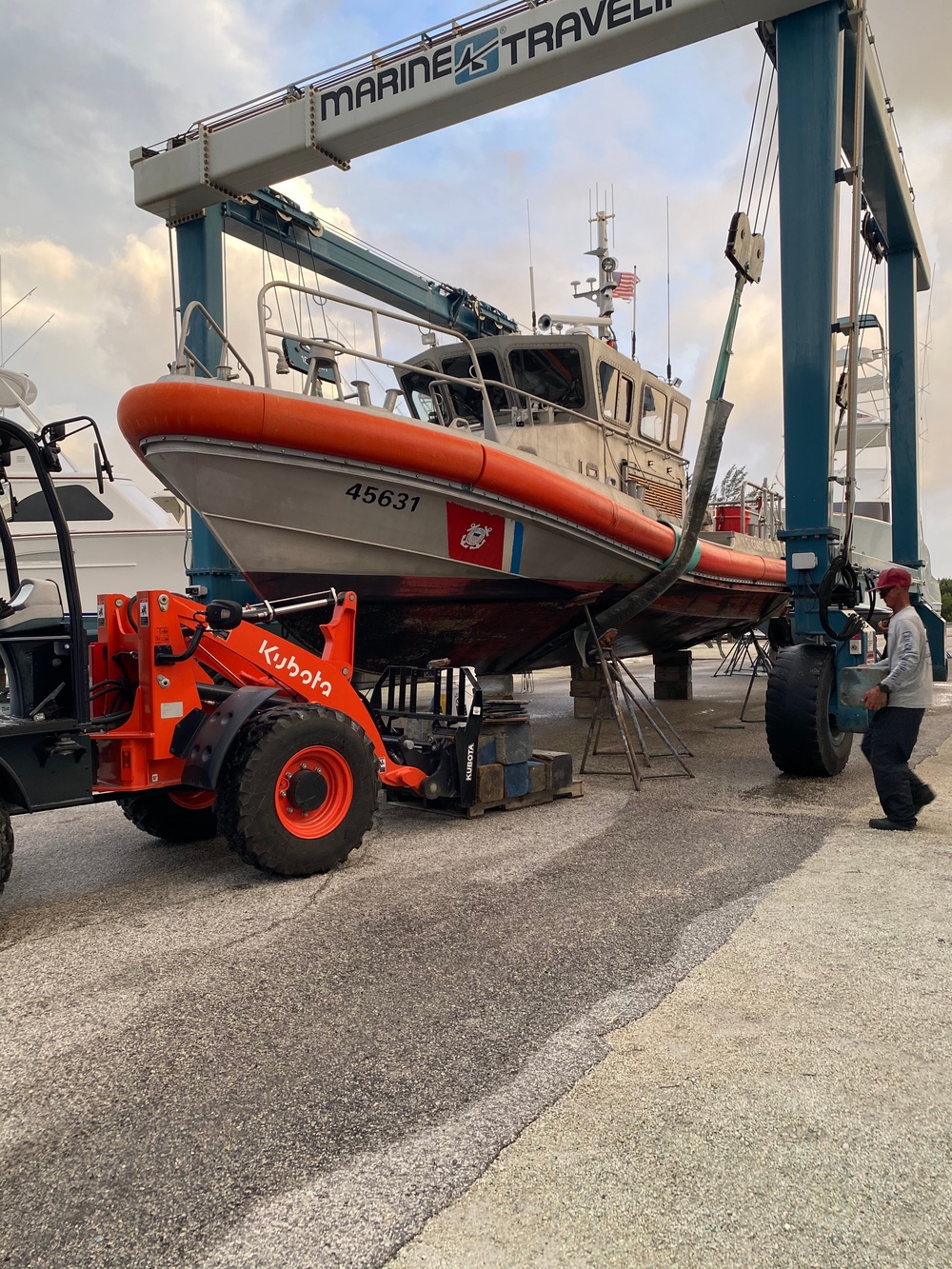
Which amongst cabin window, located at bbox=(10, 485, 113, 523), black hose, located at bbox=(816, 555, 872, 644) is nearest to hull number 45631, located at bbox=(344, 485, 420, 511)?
black hose, located at bbox=(816, 555, 872, 644)

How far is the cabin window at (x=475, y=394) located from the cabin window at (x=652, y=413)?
157cm

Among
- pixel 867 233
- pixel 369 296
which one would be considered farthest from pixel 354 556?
pixel 867 233

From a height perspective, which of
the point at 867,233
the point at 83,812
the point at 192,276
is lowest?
the point at 83,812

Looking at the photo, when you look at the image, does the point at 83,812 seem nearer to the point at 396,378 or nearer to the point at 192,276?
the point at 396,378

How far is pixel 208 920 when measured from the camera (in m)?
3.67

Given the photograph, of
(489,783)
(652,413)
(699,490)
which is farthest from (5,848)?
(652,413)

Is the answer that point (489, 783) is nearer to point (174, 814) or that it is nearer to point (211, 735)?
point (174, 814)

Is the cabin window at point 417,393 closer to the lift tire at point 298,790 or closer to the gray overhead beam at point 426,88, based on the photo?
the gray overhead beam at point 426,88

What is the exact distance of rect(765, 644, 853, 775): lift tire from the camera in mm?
6180

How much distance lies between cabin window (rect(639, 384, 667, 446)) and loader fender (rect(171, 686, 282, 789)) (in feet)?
19.1

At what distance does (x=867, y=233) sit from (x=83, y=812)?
10785 mm

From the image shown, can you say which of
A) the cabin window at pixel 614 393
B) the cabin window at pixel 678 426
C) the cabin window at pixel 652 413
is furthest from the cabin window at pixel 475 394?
the cabin window at pixel 678 426

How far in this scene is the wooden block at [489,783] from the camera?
17.8 ft

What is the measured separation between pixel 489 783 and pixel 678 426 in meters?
5.68
